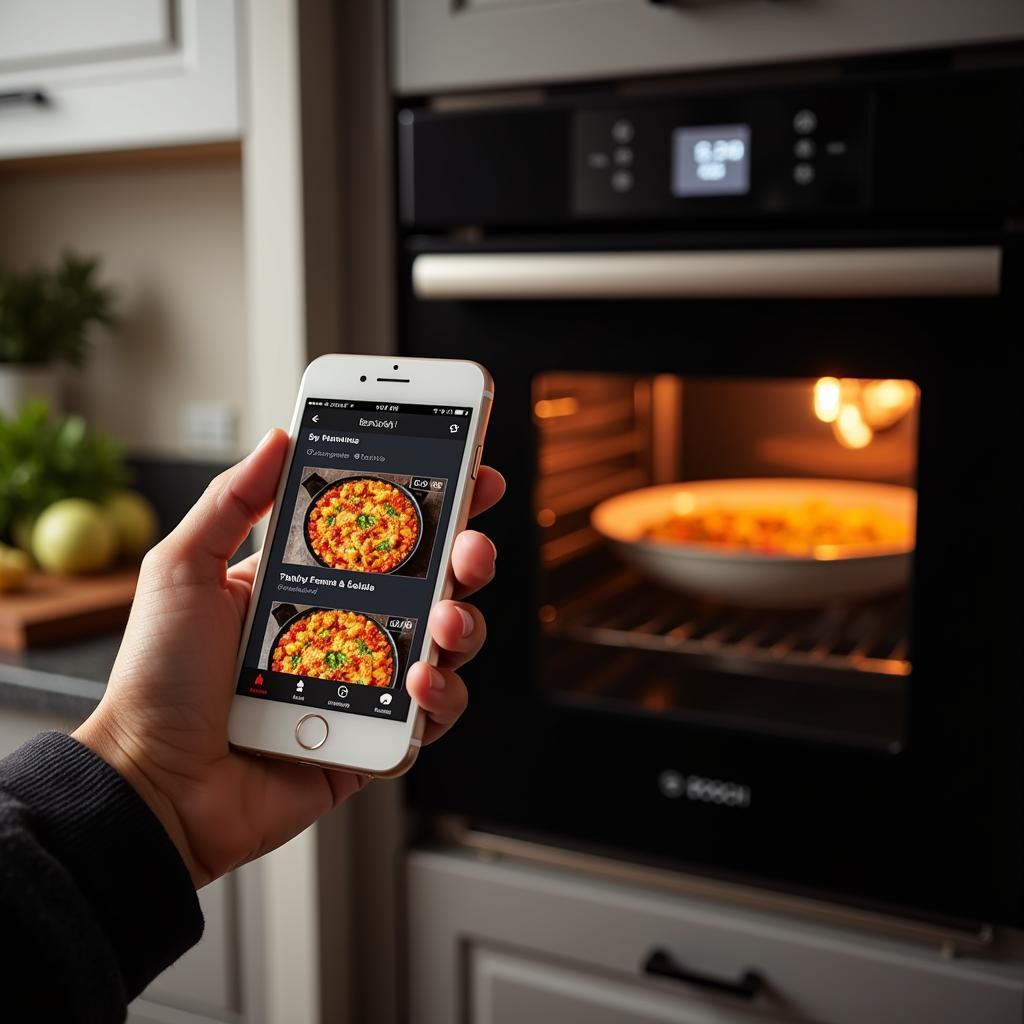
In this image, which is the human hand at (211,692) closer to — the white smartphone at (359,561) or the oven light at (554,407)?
the white smartphone at (359,561)

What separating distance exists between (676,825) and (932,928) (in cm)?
23

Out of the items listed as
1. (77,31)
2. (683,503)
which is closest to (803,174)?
(683,503)

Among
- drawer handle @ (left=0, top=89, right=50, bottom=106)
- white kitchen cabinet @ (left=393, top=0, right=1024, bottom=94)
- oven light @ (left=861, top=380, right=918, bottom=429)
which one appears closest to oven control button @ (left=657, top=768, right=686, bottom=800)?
oven light @ (left=861, top=380, right=918, bottom=429)

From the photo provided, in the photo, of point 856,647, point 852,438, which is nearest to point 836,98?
point 852,438

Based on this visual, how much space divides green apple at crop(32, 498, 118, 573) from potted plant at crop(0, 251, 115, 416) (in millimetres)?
279

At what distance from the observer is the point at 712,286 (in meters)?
0.93

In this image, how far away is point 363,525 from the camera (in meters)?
0.75

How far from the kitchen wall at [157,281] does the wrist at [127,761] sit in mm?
971

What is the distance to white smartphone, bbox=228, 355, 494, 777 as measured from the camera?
72cm

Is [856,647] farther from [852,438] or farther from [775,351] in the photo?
[775,351]

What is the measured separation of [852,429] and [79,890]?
2.47 feet

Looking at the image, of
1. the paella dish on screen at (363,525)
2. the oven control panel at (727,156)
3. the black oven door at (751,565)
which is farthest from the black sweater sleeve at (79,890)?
the oven control panel at (727,156)

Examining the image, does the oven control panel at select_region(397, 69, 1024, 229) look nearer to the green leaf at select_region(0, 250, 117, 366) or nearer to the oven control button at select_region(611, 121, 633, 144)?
the oven control button at select_region(611, 121, 633, 144)

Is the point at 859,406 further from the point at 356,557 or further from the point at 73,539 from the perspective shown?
the point at 73,539
